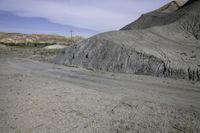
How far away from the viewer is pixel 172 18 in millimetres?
39344

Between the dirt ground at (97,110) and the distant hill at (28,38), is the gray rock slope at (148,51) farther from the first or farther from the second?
the distant hill at (28,38)

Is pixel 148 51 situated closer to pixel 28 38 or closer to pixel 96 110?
pixel 96 110

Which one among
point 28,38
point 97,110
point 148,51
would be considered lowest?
point 97,110

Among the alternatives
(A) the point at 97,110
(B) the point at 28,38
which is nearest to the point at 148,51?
(A) the point at 97,110

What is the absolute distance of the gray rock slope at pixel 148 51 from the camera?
61.5ft

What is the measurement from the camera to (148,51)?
21.8 metres

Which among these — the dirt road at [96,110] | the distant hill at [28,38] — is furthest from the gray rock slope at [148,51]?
the distant hill at [28,38]

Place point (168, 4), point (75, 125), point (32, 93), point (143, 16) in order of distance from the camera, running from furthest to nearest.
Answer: point (168, 4) < point (143, 16) < point (32, 93) < point (75, 125)

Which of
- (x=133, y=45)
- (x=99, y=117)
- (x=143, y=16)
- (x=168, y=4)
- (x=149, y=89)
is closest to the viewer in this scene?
(x=99, y=117)

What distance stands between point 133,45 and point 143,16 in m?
26.9

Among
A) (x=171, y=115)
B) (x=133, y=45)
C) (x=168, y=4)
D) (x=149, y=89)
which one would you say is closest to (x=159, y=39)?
(x=133, y=45)

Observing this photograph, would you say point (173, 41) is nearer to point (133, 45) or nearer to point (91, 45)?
point (133, 45)

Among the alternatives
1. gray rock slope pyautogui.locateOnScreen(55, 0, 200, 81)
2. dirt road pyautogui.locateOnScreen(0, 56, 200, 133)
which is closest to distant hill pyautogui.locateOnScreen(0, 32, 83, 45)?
gray rock slope pyautogui.locateOnScreen(55, 0, 200, 81)

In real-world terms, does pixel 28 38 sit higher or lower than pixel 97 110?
higher
